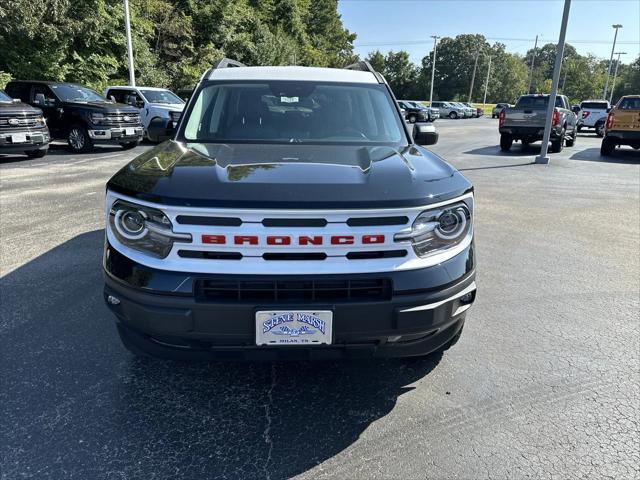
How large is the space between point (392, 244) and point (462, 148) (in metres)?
15.5

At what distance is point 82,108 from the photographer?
40.9 ft

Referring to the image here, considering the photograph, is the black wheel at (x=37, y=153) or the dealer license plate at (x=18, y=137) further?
the black wheel at (x=37, y=153)

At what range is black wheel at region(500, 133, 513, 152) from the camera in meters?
15.6

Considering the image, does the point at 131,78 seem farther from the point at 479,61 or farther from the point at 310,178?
the point at 479,61

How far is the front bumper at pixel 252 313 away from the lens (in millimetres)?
2129

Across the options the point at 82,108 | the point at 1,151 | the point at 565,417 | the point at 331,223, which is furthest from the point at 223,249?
the point at 82,108

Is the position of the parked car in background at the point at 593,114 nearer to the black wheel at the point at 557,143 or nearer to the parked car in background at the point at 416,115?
the parked car in background at the point at 416,115

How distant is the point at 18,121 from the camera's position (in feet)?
34.5

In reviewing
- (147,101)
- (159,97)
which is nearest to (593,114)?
(159,97)

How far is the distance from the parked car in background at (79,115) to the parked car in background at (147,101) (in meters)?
1.61

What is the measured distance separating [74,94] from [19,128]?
122 inches

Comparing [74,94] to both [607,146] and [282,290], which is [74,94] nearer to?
[282,290]

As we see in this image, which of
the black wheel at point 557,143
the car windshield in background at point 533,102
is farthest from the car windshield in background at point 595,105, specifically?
the black wheel at point 557,143

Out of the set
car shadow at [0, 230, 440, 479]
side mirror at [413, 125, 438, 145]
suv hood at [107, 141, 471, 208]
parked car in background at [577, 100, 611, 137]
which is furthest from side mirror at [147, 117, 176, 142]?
parked car in background at [577, 100, 611, 137]
